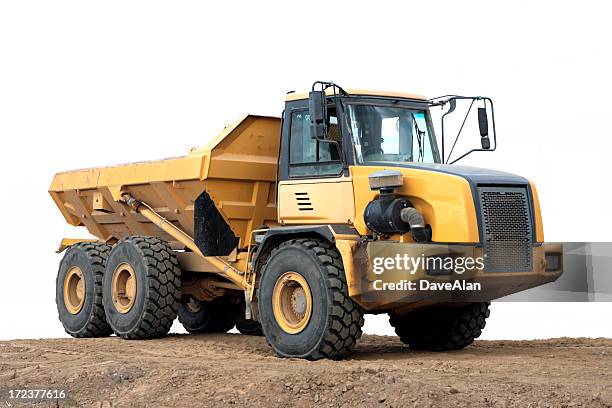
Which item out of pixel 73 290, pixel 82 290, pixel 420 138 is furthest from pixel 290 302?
pixel 73 290

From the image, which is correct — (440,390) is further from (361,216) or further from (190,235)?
(190,235)

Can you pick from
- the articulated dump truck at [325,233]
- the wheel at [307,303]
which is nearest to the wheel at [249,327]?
the articulated dump truck at [325,233]

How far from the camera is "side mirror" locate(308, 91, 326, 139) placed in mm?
13156

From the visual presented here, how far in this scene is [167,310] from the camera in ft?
53.0

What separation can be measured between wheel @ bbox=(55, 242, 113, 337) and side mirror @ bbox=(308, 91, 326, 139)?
559 centimetres

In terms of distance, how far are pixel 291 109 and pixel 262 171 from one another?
148 centimetres

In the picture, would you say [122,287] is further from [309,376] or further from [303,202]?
[309,376]

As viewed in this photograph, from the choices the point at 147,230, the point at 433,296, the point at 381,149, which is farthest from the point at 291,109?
the point at 147,230

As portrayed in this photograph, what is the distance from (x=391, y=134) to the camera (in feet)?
46.6

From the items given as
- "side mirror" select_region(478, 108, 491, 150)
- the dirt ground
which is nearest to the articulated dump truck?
"side mirror" select_region(478, 108, 491, 150)

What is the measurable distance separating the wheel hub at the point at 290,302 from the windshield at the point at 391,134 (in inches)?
61.9

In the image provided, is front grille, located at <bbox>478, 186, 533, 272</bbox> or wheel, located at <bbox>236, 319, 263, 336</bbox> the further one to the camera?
wheel, located at <bbox>236, 319, 263, 336</bbox>

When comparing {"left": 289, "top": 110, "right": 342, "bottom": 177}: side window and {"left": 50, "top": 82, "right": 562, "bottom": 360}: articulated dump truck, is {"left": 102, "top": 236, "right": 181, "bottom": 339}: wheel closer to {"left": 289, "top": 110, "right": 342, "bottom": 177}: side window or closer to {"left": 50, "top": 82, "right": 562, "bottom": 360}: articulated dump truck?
{"left": 50, "top": 82, "right": 562, "bottom": 360}: articulated dump truck

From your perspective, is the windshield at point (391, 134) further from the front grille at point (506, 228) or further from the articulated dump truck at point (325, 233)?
the front grille at point (506, 228)
